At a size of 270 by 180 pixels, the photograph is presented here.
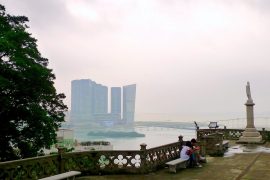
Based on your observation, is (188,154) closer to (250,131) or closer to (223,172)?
(223,172)

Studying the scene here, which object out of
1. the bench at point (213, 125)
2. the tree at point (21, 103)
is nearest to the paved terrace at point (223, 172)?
the tree at point (21, 103)

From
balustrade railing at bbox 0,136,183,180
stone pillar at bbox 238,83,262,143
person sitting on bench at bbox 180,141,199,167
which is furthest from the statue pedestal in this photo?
balustrade railing at bbox 0,136,183,180

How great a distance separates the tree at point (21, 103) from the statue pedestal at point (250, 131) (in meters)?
14.5

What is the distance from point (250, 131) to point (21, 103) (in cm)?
1737

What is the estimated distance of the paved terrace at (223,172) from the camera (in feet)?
44.7

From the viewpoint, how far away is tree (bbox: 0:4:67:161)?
2269 cm

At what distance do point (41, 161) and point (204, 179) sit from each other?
19.5 feet

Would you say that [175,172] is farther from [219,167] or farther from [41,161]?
[41,161]

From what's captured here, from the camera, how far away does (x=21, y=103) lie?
2367 cm

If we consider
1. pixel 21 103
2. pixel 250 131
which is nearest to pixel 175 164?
pixel 21 103

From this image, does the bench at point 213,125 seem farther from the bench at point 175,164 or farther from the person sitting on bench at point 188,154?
the bench at point 175,164

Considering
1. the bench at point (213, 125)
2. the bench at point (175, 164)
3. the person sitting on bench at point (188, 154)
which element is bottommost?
the bench at point (175, 164)

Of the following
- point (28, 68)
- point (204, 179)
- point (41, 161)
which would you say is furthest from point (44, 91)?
point (204, 179)

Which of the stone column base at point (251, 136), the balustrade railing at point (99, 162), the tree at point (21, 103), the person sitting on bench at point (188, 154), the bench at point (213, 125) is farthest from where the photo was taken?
the bench at point (213, 125)
